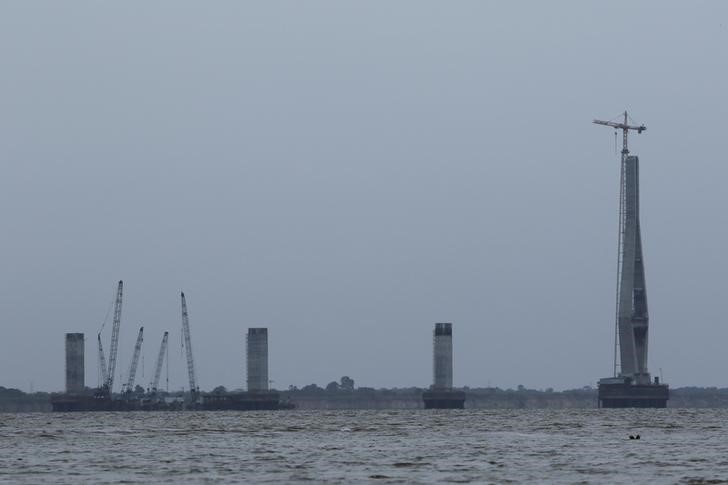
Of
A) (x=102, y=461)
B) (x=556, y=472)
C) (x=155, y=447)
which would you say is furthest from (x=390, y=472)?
(x=155, y=447)

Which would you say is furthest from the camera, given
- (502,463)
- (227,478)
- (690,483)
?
(502,463)

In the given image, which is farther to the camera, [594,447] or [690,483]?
[594,447]

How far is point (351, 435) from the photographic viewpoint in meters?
163

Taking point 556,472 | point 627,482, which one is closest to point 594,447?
point 556,472

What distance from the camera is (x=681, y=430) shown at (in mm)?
174500

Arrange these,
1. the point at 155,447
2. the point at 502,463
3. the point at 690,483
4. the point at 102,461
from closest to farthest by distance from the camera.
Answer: the point at 690,483, the point at 502,463, the point at 102,461, the point at 155,447

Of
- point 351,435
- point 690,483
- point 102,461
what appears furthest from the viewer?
point 351,435

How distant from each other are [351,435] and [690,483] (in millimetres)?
79813

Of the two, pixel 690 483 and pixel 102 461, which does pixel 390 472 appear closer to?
pixel 690 483

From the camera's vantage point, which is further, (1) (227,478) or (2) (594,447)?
(2) (594,447)

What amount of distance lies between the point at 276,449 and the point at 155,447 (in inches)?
538

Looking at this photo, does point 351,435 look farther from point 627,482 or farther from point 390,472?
point 627,482

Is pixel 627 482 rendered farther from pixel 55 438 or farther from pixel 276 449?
pixel 55 438

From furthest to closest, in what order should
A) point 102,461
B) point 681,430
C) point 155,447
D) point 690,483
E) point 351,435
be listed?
1. point 681,430
2. point 351,435
3. point 155,447
4. point 102,461
5. point 690,483
